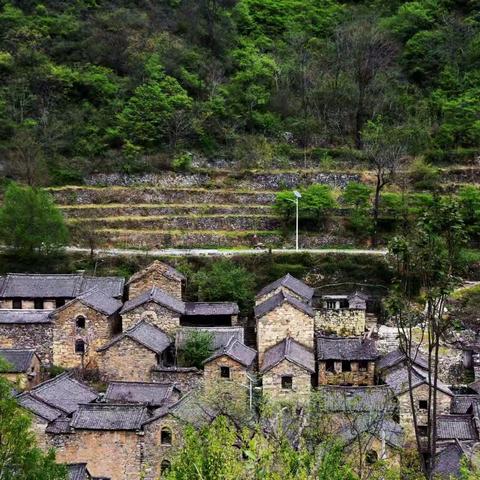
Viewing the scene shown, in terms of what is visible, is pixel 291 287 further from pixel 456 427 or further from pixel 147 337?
pixel 456 427

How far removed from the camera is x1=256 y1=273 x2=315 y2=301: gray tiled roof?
130 feet

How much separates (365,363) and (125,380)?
10.7 metres

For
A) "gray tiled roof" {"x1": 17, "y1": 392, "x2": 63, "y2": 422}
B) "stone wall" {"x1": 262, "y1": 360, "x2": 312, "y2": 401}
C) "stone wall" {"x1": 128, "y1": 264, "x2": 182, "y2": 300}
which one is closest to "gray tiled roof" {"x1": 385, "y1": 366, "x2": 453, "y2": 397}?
"stone wall" {"x1": 262, "y1": 360, "x2": 312, "y2": 401}

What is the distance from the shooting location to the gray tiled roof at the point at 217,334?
3678 cm

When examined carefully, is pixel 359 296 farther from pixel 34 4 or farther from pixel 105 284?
pixel 34 4

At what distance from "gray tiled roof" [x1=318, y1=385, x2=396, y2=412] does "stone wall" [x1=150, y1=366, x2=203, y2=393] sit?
5470mm

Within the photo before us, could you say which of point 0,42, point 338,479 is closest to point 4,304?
point 338,479

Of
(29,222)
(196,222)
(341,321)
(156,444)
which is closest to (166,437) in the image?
(156,444)

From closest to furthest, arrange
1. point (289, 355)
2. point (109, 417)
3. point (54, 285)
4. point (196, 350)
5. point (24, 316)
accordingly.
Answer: point (109, 417)
point (289, 355)
point (196, 350)
point (24, 316)
point (54, 285)

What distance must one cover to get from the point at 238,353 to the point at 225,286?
6436 mm

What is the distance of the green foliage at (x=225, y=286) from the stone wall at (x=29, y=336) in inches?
314

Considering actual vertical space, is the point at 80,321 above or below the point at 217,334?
above

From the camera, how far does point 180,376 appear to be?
3459cm

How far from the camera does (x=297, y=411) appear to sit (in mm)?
29359
